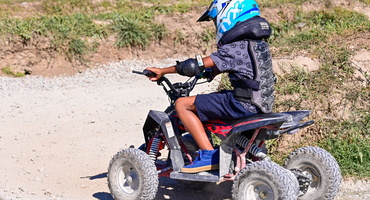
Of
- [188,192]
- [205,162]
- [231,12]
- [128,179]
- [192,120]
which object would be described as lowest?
[188,192]

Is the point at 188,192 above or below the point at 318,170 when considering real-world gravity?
below

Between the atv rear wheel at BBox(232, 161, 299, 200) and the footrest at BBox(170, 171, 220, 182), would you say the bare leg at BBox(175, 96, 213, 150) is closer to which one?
the footrest at BBox(170, 171, 220, 182)

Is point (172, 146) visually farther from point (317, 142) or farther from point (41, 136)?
point (41, 136)

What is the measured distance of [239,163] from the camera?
17.9 feet

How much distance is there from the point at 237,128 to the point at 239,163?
0.45 meters

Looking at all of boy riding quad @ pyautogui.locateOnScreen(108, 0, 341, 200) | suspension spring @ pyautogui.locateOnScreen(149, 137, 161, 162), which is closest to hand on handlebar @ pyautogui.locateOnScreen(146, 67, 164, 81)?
boy riding quad @ pyautogui.locateOnScreen(108, 0, 341, 200)

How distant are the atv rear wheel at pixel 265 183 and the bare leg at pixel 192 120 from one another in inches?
23.4

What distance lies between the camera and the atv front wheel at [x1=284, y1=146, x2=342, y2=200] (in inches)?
211

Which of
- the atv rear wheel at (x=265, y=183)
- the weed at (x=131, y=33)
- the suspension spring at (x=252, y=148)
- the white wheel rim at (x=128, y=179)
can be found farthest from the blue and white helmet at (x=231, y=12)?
the weed at (x=131, y=33)

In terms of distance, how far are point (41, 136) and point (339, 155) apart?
4.68 metres

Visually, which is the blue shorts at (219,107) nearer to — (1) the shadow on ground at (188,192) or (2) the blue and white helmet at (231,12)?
(2) the blue and white helmet at (231,12)

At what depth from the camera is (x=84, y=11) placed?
55.4 feet

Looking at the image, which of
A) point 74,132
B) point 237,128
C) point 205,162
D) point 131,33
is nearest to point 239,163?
point 205,162

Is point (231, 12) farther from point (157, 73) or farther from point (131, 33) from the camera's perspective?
point (131, 33)
